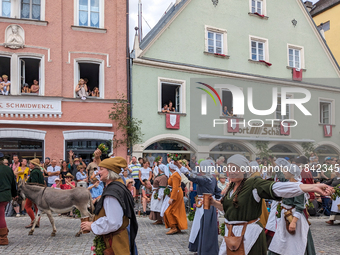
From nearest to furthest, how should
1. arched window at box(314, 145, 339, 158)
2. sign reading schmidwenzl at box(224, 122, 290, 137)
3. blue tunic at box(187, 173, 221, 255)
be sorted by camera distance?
1. arched window at box(314, 145, 339, 158)
2. sign reading schmidwenzl at box(224, 122, 290, 137)
3. blue tunic at box(187, 173, 221, 255)

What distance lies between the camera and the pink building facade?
15750mm

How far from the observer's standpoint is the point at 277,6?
72.1 feet

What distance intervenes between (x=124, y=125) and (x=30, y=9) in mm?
6643

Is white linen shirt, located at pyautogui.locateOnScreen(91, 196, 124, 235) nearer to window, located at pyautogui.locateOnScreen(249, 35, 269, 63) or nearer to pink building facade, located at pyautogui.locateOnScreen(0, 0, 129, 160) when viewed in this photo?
pink building facade, located at pyautogui.locateOnScreen(0, 0, 129, 160)

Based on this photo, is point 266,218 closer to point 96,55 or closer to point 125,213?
point 125,213

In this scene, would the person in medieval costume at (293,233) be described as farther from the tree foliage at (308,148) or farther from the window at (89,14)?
the window at (89,14)

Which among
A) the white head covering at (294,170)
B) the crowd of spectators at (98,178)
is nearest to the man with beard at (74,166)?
the crowd of spectators at (98,178)

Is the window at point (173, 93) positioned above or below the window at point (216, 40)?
below

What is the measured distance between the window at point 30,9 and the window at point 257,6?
11503 millimetres

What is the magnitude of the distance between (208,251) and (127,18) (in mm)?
13533

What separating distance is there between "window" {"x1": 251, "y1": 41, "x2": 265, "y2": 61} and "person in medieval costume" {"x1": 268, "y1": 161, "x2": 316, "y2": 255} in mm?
15790

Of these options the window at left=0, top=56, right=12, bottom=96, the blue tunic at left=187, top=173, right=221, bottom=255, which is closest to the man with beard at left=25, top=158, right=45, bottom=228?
the blue tunic at left=187, top=173, right=221, bottom=255

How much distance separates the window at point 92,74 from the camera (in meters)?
17.0

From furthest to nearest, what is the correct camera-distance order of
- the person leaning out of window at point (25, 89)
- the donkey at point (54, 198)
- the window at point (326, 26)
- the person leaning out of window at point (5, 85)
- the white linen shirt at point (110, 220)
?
the window at point (326, 26) < the person leaning out of window at point (25, 89) < the person leaning out of window at point (5, 85) < the donkey at point (54, 198) < the white linen shirt at point (110, 220)
